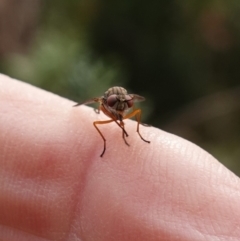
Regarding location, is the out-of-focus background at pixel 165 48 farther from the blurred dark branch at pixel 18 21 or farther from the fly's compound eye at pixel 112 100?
the fly's compound eye at pixel 112 100

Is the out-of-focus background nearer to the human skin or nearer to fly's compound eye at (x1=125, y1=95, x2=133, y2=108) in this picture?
fly's compound eye at (x1=125, y1=95, x2=133, y2=108)

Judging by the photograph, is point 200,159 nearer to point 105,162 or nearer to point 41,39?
point 105,162

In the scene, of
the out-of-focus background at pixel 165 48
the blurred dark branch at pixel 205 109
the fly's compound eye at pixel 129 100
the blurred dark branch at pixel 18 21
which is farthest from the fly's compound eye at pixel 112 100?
the blurred dark branch at pixel 205 109

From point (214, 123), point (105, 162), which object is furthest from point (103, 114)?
point (214, 123)

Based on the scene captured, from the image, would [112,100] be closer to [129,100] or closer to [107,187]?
[129,100]

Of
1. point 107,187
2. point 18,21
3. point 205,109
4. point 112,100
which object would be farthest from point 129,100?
point 205,109
